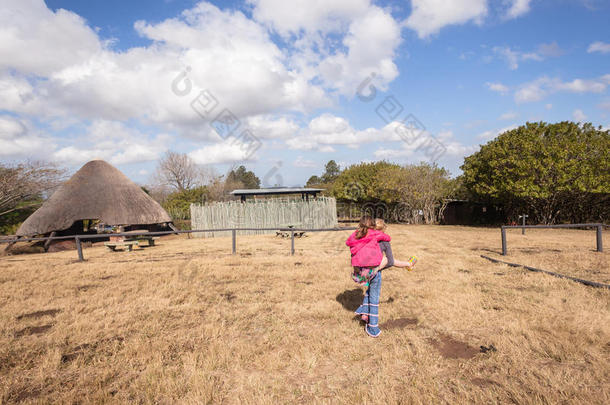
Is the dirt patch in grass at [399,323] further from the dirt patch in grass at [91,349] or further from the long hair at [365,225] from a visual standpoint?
the dirt patch in grass at [91,349]

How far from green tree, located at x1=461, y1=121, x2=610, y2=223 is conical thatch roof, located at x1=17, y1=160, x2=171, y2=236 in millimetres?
20499

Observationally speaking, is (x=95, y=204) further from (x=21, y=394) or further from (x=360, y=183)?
(x=360, y=183)

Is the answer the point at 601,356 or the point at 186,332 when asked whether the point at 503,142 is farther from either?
the point at 186,332

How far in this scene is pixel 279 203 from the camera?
18.5 m

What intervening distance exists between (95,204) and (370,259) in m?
17.9

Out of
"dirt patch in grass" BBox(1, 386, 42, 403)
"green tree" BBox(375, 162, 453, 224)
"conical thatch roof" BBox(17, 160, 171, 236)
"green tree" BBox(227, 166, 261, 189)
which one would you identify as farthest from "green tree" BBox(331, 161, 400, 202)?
"green tree" BBox(227, 166, 261, 189)

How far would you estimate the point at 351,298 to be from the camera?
5.30m

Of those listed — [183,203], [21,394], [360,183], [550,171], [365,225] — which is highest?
[360,183]

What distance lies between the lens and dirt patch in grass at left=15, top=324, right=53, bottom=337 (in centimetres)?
411

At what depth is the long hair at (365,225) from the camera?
3840 millimetres

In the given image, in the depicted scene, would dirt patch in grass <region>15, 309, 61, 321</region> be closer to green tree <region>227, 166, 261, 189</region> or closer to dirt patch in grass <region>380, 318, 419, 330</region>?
dirt patch in grass <region>380, 318, 419, 330</region>

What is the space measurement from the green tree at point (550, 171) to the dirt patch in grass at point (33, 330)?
66.3 feet

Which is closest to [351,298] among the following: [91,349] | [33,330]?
[91,349]

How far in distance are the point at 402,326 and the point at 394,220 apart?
26.2 meters
